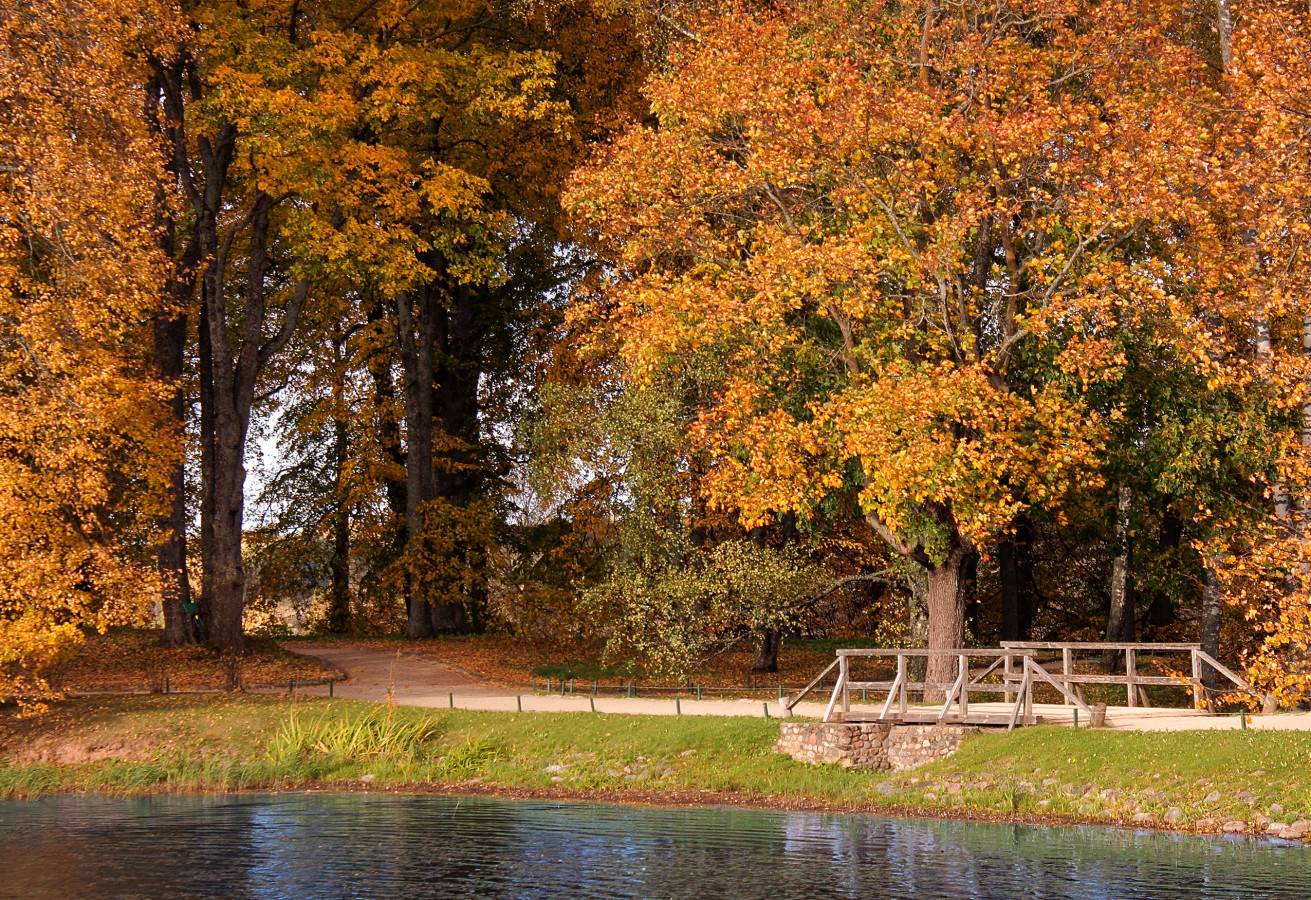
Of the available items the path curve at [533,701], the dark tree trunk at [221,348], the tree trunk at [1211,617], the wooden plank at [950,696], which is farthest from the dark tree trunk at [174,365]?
the tree trunk at [1211,617]

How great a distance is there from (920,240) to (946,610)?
7092mm

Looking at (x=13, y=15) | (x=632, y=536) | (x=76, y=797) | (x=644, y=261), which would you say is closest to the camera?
(x=76, y=797)

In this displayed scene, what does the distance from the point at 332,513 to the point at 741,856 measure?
3099 centimetres

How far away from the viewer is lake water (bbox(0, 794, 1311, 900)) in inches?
536

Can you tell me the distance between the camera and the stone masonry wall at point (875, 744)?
2053cm

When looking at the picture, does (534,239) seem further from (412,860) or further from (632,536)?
(412,860)

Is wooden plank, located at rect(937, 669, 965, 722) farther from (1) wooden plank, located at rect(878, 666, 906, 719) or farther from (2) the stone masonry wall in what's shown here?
(1) wooden plank, located at rect(878, 666, 906, 719)

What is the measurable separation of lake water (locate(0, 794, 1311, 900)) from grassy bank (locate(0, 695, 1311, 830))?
95 centimetres

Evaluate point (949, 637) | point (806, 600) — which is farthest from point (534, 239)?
point (949, 637)

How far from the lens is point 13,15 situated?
2384 cm

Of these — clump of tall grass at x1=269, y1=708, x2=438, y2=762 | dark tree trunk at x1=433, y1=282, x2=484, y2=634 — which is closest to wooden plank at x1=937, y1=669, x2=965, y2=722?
clump of tall grass at x1=269, y1=708, x2=438, y2=762

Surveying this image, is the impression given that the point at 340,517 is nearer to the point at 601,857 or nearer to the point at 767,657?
the point at 767,657

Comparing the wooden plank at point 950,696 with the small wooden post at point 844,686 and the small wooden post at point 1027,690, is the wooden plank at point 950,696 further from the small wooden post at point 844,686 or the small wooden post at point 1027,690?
the small wooden post at point 844,686

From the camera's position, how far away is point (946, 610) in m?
24.7
